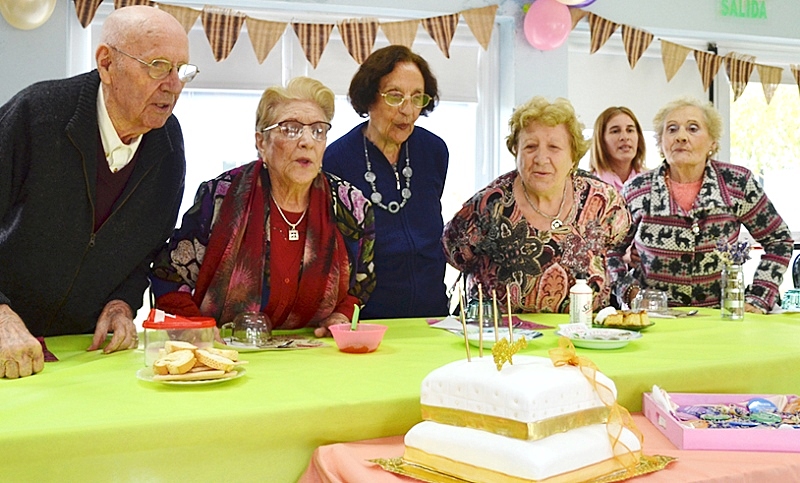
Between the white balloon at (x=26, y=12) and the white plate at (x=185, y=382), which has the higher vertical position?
the white balloon at (x=26, y=12)

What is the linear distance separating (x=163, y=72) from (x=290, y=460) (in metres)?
1.11

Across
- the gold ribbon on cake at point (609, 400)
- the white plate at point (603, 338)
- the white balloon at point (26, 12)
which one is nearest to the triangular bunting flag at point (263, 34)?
the white balloon at point (26, 12)

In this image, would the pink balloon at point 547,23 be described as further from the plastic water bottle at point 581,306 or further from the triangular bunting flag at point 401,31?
the plastic water bottle at point 581,306

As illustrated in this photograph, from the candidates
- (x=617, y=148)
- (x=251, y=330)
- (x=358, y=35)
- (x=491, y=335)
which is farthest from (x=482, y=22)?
(x=251, y=330)

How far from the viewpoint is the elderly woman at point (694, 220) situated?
3.21 m

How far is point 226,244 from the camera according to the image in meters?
2.29

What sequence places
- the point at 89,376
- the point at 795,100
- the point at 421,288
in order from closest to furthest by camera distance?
1. the point at 89,376
2. the point at 421,288
3. the point at 795,100

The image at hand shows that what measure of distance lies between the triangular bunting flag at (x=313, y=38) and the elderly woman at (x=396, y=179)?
175 cm

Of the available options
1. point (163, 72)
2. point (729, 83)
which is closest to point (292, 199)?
point (163, 72)

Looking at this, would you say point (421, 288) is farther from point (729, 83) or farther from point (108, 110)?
point (729, 83)

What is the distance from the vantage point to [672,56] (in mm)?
5578

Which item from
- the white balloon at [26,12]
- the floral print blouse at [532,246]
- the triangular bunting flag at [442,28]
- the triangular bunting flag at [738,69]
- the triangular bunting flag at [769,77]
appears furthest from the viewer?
the triangular bunting flag at [769,77]

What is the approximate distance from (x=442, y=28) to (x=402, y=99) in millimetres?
2096

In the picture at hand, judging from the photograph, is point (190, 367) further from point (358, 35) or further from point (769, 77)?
point (769, 77)
